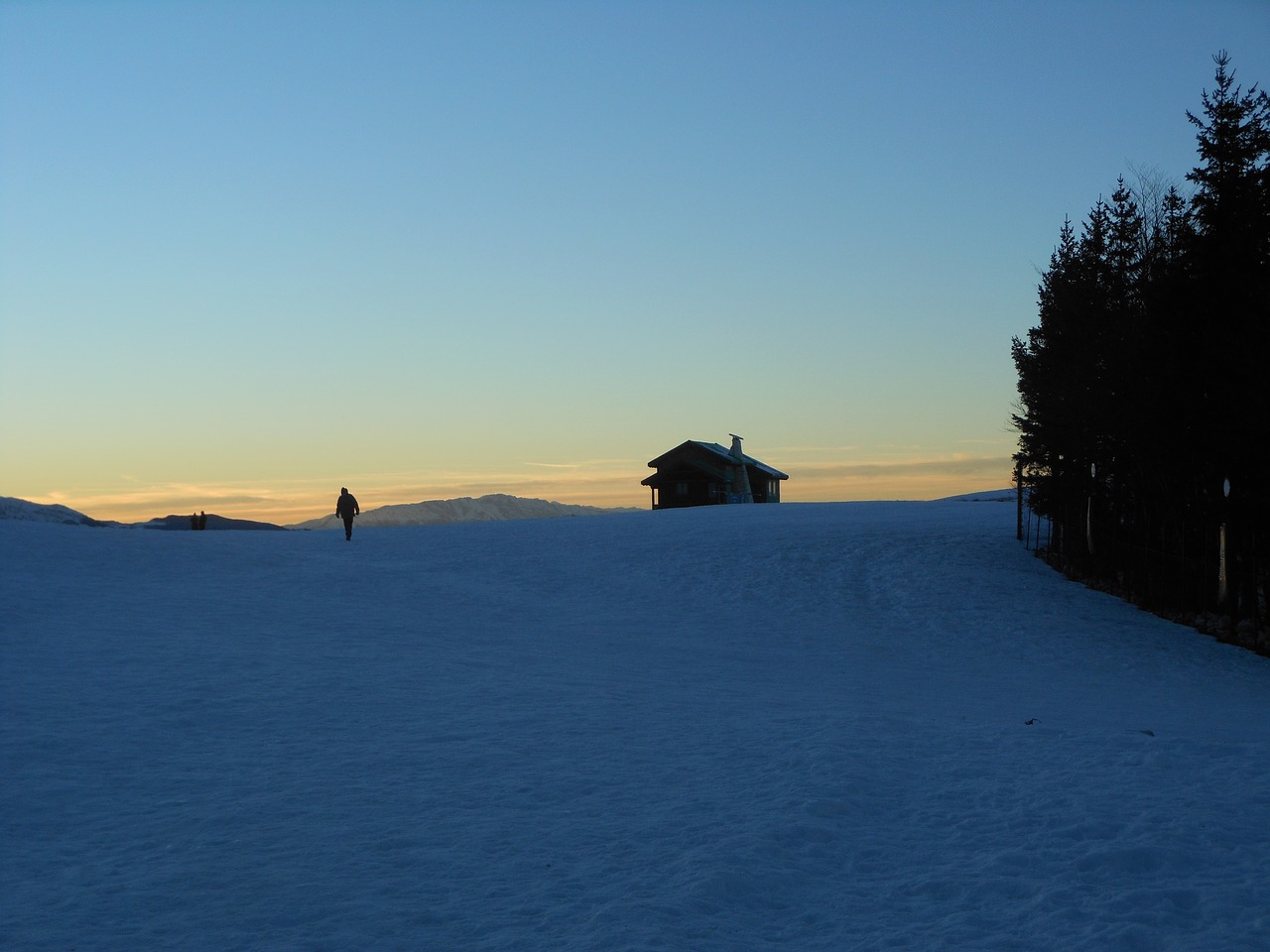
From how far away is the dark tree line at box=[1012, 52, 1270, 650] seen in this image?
2208 centimetres

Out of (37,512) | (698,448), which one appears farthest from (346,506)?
(698,448)

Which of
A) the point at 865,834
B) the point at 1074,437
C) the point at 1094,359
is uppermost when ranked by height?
the point at 1094,359

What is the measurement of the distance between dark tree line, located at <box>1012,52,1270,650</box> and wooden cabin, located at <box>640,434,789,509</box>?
36.4m

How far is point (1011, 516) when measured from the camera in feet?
156

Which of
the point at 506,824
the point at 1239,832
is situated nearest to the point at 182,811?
the point at 506,824

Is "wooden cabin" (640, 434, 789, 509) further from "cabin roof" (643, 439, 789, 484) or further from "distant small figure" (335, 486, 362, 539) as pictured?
"distant small figure" (335, 486, 362, 539)

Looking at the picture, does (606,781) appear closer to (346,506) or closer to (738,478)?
(346,506)

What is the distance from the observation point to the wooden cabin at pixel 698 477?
70.4 meters

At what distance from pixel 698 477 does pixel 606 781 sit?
200ft

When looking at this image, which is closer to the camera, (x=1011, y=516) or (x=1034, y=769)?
(x=1034, y=769)

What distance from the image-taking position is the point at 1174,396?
23.7 meters

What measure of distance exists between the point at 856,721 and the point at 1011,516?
124ft

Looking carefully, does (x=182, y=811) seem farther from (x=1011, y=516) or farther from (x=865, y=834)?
(x=1011, y=516)

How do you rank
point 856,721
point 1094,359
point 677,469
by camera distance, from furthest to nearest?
1. point 677,469
2. point 1094,359
3. point 856,721
